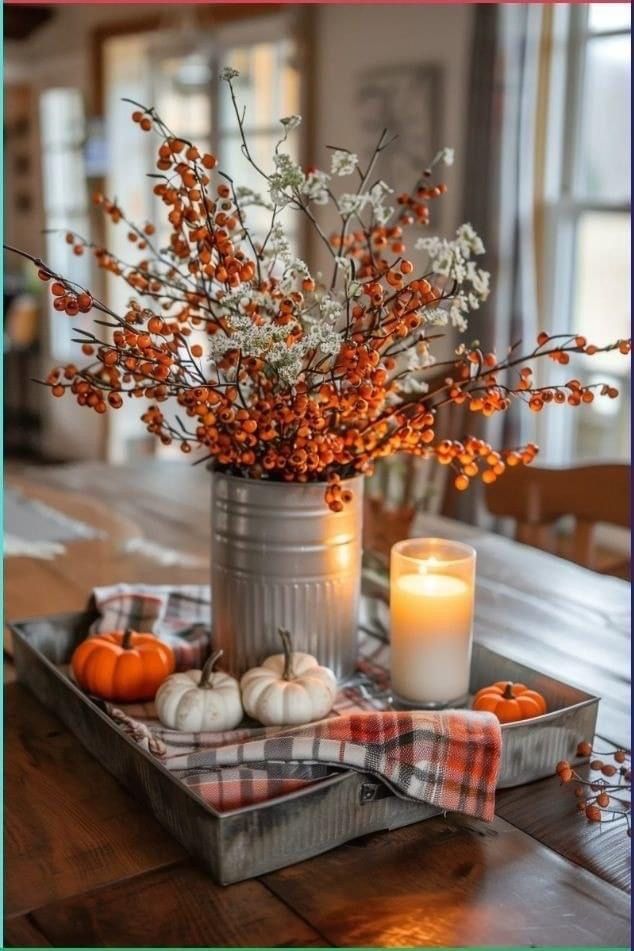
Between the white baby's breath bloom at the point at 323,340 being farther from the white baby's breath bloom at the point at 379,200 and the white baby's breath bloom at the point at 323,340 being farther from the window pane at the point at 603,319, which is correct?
the window pane at the point at 603,319

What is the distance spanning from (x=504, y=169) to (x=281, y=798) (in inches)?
127

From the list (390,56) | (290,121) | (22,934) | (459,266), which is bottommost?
(22,934)

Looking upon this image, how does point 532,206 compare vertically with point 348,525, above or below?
above

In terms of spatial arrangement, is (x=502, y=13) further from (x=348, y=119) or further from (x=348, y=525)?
(x=348, y=525)

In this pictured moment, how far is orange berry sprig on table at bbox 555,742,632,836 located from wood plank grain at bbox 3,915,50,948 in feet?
1.58

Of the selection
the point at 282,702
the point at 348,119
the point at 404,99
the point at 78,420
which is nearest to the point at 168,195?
the point at 282,702

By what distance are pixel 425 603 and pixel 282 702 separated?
7.3 inches

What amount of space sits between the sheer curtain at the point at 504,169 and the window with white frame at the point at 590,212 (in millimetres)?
89

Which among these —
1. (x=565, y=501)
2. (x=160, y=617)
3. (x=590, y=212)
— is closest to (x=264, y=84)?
(x=590, y=212)

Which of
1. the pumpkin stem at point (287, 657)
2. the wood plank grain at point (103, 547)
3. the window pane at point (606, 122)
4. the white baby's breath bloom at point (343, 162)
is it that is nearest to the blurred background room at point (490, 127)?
the window pane at point (606, 122)

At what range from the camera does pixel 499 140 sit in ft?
12.5

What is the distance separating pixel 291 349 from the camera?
104 cm

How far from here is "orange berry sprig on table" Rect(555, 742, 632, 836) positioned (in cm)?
104

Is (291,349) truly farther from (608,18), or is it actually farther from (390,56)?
(390,56)
